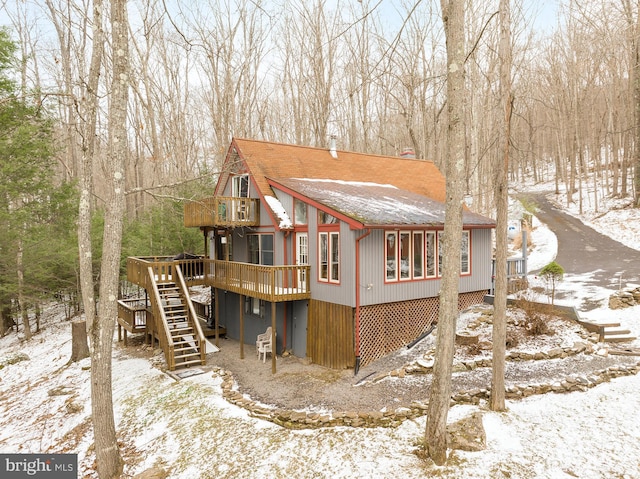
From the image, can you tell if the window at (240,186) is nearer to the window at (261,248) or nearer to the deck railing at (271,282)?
the window at (261,248)

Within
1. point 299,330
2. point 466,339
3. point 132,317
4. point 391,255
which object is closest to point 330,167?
point 391,255

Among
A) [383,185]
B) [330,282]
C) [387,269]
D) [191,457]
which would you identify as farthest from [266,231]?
[191,457]

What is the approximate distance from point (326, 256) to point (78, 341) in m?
9.94

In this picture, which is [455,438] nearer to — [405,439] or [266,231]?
[405,439]

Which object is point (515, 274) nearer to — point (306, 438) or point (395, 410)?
point (395, 410)

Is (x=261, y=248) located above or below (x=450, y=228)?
below

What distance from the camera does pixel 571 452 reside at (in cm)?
679

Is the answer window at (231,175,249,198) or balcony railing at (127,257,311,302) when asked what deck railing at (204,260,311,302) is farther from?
window at (231,175,249,198)

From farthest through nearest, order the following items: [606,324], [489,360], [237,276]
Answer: [237,276]
[606,324]
[489,360]

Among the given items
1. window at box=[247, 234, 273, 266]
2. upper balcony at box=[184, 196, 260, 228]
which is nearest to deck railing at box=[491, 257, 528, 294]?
window at box=[247, 234, 273, 266]

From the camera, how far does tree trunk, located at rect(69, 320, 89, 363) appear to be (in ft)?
47.5

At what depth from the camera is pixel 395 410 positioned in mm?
8445

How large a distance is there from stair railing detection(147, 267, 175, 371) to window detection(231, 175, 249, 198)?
4426 mm

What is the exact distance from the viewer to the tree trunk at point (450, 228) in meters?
6.47
